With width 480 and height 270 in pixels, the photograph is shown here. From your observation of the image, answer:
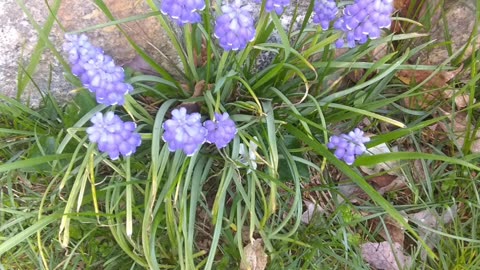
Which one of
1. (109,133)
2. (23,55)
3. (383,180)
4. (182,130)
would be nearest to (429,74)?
(383,180)

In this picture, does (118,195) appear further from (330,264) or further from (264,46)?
(330,264)

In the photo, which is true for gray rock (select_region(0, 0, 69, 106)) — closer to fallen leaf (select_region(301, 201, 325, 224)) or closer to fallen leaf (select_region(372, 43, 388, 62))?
fallen leaf (select_region(301, 201, 325, 224))

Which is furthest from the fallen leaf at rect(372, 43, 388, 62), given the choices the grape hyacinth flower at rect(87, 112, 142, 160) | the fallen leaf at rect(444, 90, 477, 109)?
the grape hyacinth flower at rect(87, 112, 142, 160)

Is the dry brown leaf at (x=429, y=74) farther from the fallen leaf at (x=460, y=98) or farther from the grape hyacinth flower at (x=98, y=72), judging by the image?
the grape hyacinth flower at (x=98, y=72)

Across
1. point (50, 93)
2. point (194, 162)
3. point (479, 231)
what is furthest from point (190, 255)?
point (479, 231)

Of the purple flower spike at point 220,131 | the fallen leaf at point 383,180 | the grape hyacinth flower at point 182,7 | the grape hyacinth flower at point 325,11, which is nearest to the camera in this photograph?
the grape hyacinth flower at point 182,7

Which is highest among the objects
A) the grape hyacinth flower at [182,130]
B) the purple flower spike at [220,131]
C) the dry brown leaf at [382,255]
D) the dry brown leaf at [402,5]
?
the grape hyacinth flower at [182,130]

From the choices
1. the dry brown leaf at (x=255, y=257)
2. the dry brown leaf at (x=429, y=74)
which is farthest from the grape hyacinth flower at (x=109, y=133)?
the dry brown leaf at (x=429, y=74)
